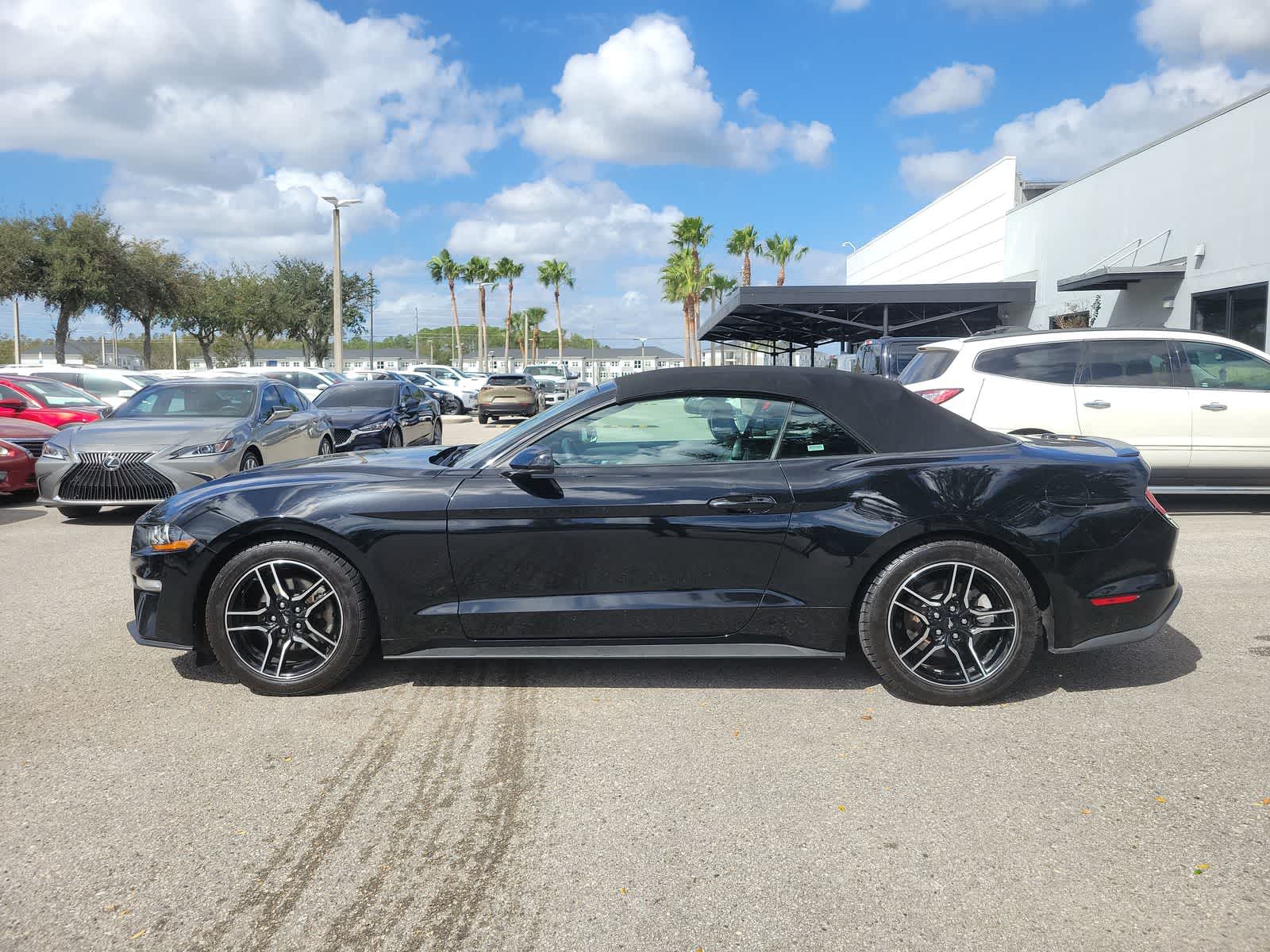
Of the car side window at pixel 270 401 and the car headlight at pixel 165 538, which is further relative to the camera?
the car side window at pixel 270 401

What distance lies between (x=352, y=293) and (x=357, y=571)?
55753mm

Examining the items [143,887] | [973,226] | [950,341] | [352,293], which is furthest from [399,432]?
[352,293]

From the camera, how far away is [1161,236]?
65.7 feet

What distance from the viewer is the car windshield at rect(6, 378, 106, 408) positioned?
15273mm

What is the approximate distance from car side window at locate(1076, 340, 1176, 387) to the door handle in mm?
6227

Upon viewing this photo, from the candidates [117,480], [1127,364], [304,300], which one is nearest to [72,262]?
[304,300]

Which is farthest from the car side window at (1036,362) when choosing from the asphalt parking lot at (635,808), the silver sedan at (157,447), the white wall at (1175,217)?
the silver sedan at (157,447)

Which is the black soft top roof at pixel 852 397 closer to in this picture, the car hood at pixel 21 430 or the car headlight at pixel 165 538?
the car headlight at pixel 165 538

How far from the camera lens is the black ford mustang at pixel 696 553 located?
419 centimetres

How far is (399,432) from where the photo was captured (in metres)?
16.3

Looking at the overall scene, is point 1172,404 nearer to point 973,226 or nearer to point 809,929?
point 809,929

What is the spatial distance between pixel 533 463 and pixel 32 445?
10.1 meters

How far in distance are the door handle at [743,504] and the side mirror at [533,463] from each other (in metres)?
0.72

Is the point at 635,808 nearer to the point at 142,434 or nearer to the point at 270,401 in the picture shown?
the point at 142,434
